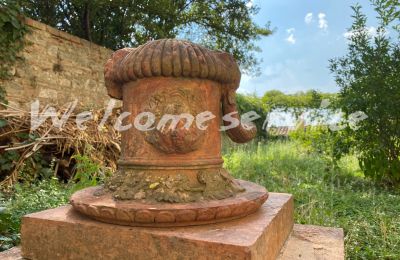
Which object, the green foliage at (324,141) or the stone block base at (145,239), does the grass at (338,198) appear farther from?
the stone block base at (145,239)

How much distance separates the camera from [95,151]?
529 cm

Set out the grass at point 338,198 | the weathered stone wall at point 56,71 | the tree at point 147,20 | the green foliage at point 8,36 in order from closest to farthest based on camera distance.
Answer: the grass at point 338,198 < the green foliage at point 8,36 < the weathered stone wall at point 56,71 < the tree at point 147,20

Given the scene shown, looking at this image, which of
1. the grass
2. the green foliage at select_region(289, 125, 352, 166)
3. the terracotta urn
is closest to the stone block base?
the terracotta urn

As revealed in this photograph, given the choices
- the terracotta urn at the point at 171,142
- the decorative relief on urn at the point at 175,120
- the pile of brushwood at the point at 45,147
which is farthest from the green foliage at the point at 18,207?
the decorative relief on urn at the point at 175,120

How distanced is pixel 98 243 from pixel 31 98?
465 cm

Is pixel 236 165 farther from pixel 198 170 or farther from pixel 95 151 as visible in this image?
pixel 198 170

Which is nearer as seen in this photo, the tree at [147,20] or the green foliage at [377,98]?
the green foliage at [377,98]

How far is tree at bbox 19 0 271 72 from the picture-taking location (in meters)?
7.29

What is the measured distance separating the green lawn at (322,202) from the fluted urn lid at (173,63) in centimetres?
152

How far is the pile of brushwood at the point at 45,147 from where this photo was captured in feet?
15.1

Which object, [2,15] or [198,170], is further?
[2,15]

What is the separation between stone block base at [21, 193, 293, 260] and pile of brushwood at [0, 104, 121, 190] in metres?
2.59

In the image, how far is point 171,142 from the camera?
1.85 metres

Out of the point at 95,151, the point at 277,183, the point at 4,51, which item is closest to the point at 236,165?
the point at 277,183
